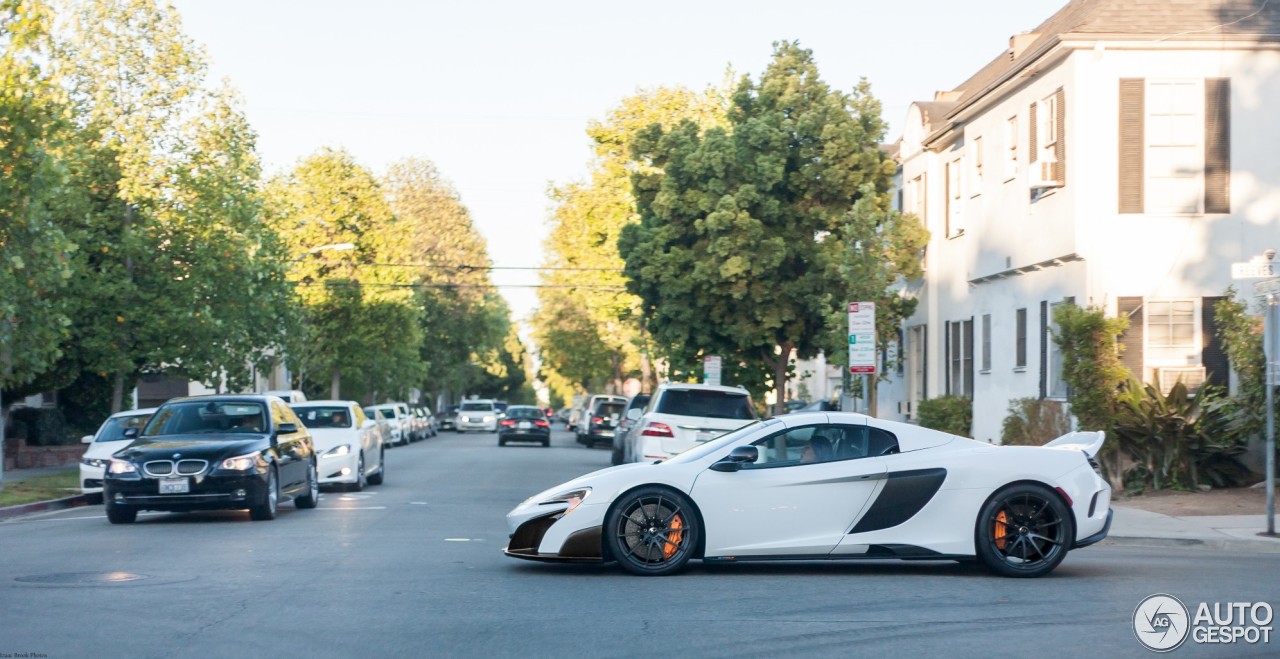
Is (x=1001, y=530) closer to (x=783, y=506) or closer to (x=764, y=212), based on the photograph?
(x=783, y=506)

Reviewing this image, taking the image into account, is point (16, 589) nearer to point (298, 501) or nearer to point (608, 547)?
point (608, 547)

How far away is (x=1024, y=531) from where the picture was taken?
11.9m

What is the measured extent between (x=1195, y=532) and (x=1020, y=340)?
33.4 feet

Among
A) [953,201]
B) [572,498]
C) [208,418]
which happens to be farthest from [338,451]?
[572,498]

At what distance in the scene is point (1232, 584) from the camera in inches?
455

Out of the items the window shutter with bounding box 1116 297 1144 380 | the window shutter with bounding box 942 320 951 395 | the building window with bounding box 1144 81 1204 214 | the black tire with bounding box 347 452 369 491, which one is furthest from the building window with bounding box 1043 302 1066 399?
the black tire with bounding box 347 452 369 491

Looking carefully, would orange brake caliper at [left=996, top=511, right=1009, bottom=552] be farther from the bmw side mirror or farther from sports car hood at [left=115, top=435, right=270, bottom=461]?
sports car hood at [left=115, top=435, right=270, bottom=461]

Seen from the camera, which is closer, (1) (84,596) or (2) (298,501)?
(1) (84,596)

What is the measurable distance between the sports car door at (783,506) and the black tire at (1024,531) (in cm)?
95

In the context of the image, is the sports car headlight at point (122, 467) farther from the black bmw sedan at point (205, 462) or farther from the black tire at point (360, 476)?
the black tire at point (360, 476)

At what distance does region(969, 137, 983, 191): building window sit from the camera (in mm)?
28562

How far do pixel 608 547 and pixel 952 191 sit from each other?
798 inches

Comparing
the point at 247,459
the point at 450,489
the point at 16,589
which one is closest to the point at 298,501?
the point at 247,459

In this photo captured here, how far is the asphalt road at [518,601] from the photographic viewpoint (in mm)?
8617
